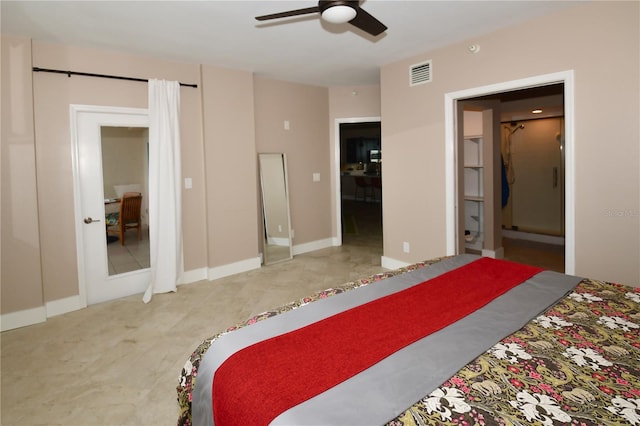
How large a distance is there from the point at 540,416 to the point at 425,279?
3.78 feet

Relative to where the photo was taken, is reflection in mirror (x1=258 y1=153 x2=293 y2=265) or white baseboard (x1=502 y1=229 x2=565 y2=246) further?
white baseboard (x1=502 y1=229 x2=565 y2=246)

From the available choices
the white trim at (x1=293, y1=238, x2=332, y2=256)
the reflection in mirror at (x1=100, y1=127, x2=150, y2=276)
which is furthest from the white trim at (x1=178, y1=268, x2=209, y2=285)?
the white trim at (x1=293, y1=238, x2=332, y2=256)

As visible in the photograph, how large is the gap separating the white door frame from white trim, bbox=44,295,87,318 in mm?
3997

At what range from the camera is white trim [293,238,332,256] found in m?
5.85

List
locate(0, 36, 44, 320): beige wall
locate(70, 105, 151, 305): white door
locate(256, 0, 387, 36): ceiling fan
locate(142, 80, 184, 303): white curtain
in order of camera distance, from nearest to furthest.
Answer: locate(256, 0, 387, 36): ceiling fan → locate(0, 36, 44, 320): beige wall → locate(70, 105, 151, 305): white door → locate(142, 80, 184, 303): white curtain

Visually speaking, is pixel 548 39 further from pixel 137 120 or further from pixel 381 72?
pixel 137 120

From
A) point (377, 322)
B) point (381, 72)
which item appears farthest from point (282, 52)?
point (377, 322)

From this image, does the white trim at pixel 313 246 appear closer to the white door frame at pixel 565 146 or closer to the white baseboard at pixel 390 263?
the white baseboard at pixel 390 263

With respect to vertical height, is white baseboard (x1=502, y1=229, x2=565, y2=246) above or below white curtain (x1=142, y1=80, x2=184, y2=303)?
below

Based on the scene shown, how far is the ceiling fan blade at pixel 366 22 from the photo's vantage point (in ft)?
7.55

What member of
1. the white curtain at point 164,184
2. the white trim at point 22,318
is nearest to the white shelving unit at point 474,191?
the white curtain at point 164,184

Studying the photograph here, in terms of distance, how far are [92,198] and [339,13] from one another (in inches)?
127

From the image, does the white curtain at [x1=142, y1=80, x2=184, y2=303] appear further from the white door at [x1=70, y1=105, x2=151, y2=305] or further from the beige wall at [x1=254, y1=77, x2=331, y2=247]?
the beige wall at [x1=254, y1=77, x2=331, y2=247]

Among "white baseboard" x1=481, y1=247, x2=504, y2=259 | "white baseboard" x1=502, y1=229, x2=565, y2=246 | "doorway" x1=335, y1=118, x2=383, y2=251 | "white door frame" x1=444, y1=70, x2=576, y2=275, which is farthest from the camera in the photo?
"doorway" x1=335, y1=118, x2=383, y2=251
